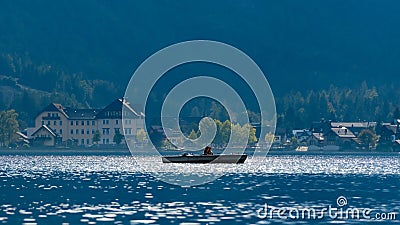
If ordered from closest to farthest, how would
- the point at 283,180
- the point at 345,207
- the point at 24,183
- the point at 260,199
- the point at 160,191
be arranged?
the point at 345,207, the point at 260,199, the point at 160,191, the point at 24,183, the point at 283,180

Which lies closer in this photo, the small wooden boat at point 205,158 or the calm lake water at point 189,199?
the calm lake water at point 189,199

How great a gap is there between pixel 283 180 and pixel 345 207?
45.5 m

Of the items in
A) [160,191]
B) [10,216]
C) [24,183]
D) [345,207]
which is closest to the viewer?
[10,216]

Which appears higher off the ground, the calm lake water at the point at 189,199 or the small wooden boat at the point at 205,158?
the small wooden boat at the point at 205,158

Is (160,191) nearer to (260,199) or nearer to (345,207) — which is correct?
(260,199)

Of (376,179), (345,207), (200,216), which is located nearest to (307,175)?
(376,179)

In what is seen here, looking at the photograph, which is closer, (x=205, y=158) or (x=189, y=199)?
(x=189, y=199)

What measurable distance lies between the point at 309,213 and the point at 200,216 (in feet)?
29.4

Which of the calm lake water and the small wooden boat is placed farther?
the small wooden boat

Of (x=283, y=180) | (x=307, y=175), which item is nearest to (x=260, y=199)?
(x=283, y=180)

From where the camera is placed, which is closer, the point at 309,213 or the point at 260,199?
the point at 309,213

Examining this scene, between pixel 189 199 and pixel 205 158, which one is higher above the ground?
pixel 205 158

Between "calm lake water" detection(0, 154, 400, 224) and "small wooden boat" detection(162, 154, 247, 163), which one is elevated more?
"small wooden boat" detection(162, 154, 247, 163)

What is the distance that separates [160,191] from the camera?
10862 centimetres
